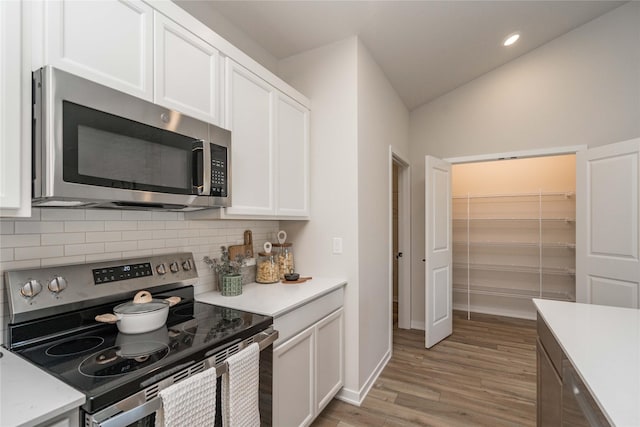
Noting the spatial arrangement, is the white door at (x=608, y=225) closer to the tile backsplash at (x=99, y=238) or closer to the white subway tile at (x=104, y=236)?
the tile backsplash at (x=99, y=238)

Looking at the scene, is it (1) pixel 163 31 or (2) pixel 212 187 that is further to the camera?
(2) pixel 212 187

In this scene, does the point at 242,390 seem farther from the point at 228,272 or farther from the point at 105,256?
the point at 105,256

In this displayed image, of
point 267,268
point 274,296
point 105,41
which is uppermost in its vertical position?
point 105,41

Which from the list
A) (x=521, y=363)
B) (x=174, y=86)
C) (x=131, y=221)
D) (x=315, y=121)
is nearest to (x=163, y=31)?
(x=174, y=86)

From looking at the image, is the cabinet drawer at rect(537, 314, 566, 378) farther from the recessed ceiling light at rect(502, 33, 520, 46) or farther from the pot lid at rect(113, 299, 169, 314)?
the recessed ceiling light at rect(502, 33, 520, 46)

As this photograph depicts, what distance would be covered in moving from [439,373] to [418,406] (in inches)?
23.3

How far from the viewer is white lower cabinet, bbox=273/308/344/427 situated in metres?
1.60

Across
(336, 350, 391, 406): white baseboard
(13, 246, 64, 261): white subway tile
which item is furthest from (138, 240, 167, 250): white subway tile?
(336, 350, 391, 406): white baseboard

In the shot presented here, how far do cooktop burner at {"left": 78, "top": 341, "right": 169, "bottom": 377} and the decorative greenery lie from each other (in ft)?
2.46

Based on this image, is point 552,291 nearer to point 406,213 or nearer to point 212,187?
point 406,213

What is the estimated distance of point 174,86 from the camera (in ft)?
4.67

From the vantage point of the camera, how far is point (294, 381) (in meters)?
1.71

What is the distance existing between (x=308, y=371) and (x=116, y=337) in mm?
1067

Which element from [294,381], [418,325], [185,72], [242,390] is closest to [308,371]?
[294,381]
